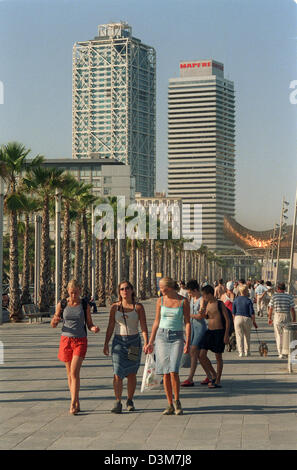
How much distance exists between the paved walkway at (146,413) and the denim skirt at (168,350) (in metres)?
0.54

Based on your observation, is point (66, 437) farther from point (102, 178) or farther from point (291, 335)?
point (102, 178)

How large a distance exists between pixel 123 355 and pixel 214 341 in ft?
9.72

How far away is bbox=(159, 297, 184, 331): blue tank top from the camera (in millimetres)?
9945

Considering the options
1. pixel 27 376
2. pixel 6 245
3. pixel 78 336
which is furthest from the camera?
pixel 6 245

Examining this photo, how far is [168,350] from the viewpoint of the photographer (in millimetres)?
9938

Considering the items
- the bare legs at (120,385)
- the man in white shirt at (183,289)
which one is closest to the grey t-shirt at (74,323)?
the bare legs at (120,385)

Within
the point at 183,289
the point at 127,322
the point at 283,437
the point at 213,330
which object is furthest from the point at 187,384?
the point at 183,289

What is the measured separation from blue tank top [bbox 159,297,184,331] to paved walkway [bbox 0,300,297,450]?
3.27 ft

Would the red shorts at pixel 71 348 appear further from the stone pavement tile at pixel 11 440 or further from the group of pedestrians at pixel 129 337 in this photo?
the stone pavement tile at pixel 11 440

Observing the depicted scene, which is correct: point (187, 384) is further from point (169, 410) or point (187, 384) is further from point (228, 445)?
point (228, 445)
